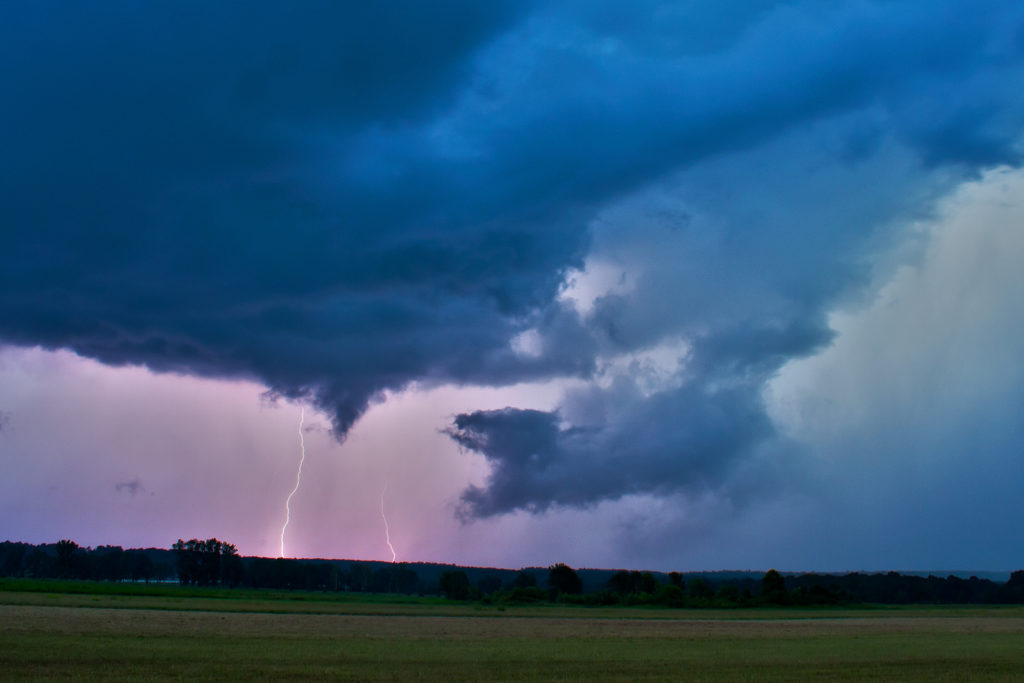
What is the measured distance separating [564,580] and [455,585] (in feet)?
84.4

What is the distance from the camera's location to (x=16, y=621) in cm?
5750

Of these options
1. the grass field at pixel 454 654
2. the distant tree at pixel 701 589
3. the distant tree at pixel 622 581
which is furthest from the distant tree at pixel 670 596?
the grass field at pixel 454 654

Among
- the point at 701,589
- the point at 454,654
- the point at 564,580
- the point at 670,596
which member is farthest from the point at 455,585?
the point at 454,654

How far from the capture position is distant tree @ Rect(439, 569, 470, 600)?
184125 mm

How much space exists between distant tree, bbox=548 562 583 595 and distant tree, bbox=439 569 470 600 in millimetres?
19888

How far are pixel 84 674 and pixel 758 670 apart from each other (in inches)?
1127

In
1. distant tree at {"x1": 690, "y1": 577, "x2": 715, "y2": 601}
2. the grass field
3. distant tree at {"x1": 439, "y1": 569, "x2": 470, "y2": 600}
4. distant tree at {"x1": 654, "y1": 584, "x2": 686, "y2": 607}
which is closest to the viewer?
the grass field

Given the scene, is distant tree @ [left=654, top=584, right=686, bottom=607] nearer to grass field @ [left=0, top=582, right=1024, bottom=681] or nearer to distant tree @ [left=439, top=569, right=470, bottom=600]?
distant tree @ [left=439, top=569, right=470, bottom=600]

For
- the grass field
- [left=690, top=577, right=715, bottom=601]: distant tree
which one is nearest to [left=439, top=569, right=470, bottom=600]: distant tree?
[left=690, top=577, right=715, bottom=601]: distant tree

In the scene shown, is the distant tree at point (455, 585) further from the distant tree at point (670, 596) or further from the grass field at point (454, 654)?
the grass field at point (454, 654)

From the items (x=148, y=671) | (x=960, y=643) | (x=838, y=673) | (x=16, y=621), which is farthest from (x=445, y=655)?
(x=960, y=643)

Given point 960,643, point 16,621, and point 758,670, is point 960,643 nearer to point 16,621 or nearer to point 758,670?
point 758,670

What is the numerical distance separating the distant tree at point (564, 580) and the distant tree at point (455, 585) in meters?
19.9

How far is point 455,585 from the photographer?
611 ft
